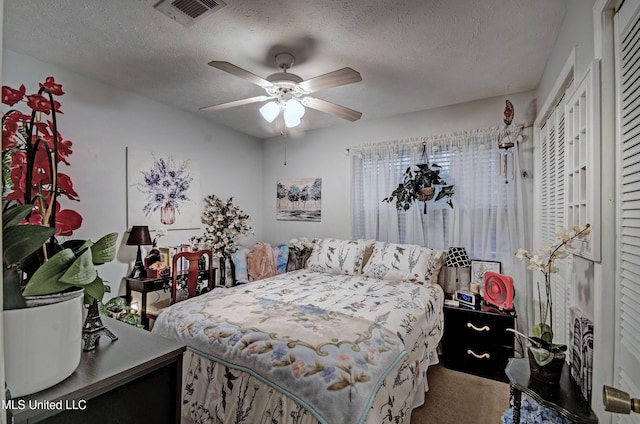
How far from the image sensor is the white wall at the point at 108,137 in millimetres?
2479

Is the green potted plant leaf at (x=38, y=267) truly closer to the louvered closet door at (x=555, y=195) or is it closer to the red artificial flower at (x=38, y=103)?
the red artificial flower at (x=38, y=103)

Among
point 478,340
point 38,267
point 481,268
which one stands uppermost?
point 38,267

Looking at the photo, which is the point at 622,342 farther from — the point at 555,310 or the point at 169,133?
the point at 169,133

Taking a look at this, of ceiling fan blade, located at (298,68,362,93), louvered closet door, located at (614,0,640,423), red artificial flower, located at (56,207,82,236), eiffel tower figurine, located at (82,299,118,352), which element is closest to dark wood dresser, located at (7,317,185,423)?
eiffel tower figurine, located at (82,299,118,352)

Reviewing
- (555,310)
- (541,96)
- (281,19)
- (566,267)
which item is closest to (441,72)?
(541,96)

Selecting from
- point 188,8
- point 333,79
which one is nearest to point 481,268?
point 333,79

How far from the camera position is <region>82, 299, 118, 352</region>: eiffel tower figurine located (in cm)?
87

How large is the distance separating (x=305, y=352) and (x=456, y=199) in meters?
2.43

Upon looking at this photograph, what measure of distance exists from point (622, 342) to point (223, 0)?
2330 millimetres

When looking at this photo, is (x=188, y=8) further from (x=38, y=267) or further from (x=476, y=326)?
(x=476, y=326)

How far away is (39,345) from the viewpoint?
0.63 m

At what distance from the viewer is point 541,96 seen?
2.57 m

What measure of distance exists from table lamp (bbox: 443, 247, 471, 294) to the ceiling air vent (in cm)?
283

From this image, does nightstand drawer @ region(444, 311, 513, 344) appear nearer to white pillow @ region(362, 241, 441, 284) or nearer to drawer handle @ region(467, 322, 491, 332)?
drawer handle @ region(467, 322, 491, 332)
